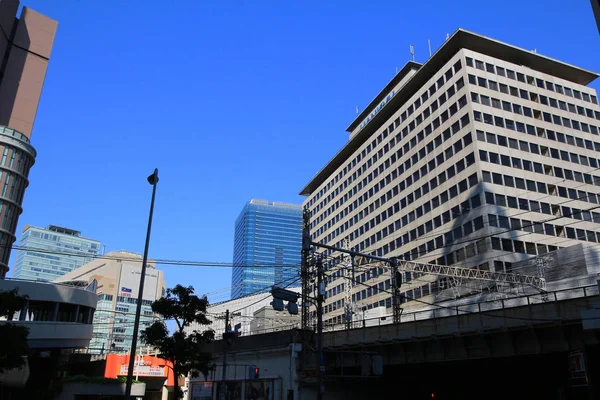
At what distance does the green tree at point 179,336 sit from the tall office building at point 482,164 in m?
30.8

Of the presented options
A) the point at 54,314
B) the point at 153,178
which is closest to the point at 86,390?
the point at 54,314

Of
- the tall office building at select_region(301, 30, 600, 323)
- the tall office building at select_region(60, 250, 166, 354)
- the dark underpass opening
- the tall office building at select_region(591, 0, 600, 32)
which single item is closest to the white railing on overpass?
the dark underpass opening

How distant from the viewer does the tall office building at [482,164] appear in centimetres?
7062

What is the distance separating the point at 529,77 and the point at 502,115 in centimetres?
1148

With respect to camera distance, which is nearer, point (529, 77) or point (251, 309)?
point (529, 77)

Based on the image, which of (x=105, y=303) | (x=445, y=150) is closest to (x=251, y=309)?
(x=105, y=303)

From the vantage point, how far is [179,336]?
3503 centimetres

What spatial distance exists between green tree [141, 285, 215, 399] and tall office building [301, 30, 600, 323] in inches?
1214

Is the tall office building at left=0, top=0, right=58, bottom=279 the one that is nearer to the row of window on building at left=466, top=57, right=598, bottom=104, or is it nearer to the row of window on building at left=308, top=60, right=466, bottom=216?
the row of window on building at left=308, top=60, right=466, bottom=216

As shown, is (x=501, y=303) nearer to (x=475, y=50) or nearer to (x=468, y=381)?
(x=468, y=381)

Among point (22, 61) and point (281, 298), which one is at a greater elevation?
point (22, 61)

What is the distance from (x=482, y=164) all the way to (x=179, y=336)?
52.5m

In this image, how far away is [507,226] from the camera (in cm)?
6919

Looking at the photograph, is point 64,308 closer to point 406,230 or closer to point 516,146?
point 406,230
